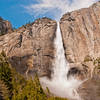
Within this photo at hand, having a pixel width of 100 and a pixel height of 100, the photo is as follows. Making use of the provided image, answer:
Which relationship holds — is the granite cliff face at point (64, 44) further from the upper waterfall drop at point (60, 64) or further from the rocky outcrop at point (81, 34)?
the upper waterfall drop at point (60, 64)

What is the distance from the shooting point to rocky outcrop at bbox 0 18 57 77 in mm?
65562

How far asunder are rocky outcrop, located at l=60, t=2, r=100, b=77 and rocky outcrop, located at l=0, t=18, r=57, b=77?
491 cm

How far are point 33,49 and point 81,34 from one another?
16.3 m

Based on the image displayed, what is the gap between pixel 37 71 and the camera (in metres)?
65.0

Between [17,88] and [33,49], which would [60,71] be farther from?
[17,88]

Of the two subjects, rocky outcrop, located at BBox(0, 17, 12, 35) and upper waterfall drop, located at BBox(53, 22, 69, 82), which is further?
rocky outcrop, located at BBox(0, 17, 12, 35)

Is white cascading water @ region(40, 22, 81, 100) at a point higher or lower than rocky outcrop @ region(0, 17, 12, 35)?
lower

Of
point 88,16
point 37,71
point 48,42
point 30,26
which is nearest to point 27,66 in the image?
point 37,71

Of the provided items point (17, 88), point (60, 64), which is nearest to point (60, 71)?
point (60, 64)

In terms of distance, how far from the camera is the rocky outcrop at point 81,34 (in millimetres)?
64062

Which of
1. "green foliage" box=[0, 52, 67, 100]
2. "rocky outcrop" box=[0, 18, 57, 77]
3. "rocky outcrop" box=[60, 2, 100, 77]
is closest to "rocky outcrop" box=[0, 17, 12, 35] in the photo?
"rocky outcrop" box=[0, 18, 57, 77]

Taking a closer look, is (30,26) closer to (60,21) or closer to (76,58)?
(60,21)

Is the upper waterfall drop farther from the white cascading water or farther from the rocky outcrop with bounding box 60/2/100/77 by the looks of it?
the rocky outcrop with bounding box 60/2/100/77

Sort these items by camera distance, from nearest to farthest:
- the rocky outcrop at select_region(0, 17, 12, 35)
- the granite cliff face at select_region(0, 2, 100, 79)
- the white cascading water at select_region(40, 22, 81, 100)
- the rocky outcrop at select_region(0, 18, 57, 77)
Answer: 1. the white cascading water at select_region(40, 22, 81, 100)
2. the granite cliff face at select_region(0, 2, 100, 79)
3. the rocky outcrop at select_region(0, 18, 57, 77)
4. the rocky outcrop at select_region(0, 17, 12, 35)
